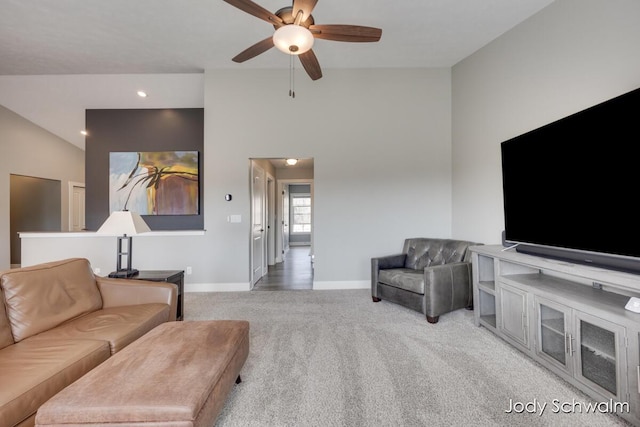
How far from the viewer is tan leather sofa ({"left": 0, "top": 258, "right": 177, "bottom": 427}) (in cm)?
122

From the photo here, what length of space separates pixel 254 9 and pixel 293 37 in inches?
13.2

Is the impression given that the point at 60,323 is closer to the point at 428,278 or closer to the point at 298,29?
the point at 298,29

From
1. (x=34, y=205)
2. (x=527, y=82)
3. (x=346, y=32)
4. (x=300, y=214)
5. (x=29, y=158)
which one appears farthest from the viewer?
(x=300, y=214)

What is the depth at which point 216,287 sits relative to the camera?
4008mm

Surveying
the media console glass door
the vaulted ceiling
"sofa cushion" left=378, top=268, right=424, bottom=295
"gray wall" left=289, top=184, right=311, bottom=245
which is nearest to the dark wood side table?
"sofa cushion" left=378, top=268, right=424, bottom=295

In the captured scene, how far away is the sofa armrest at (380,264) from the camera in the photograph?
3443 millimetres

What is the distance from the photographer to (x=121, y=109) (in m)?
5.10

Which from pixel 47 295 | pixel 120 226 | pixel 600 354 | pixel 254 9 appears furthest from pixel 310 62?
pixel 600 354

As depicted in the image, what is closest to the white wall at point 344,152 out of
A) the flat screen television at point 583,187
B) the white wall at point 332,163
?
the white wall at point 332,163

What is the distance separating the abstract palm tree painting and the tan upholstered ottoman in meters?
3.77

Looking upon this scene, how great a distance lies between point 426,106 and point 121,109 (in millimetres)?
5574

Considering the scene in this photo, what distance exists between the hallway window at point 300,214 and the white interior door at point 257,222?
16.6ft

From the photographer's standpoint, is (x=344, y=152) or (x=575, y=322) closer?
(x=575, y=322)

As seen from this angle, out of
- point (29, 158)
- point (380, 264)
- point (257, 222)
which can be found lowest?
point (380, 264)
